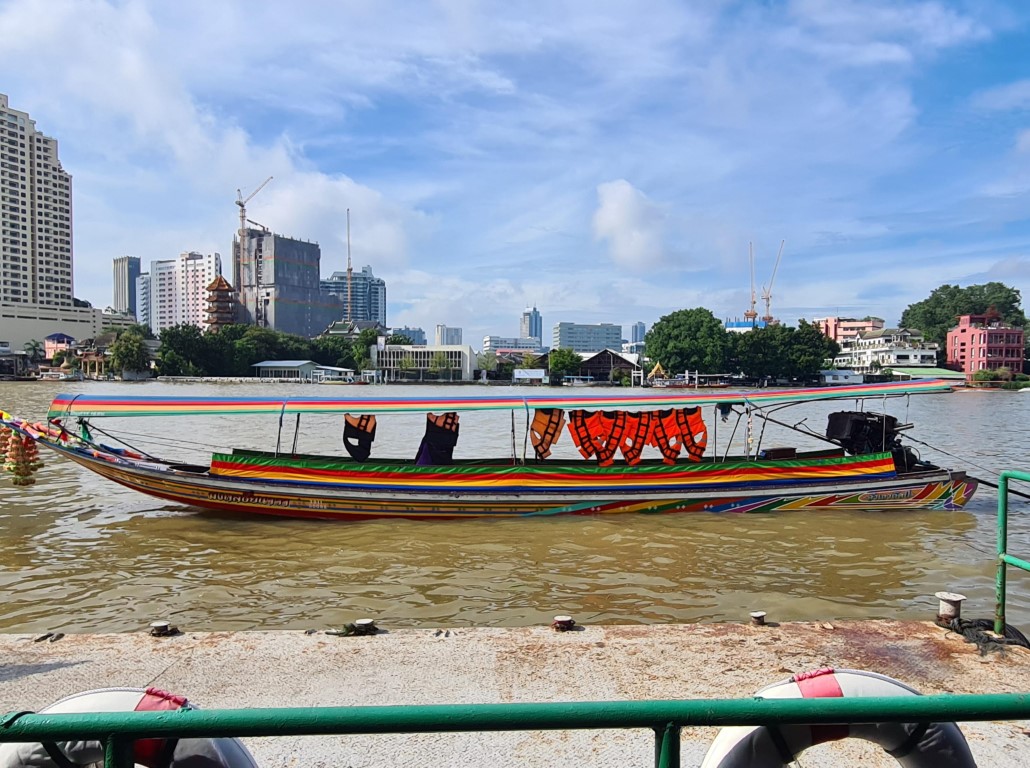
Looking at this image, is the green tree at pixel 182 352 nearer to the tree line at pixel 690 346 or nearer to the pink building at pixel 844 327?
the tree line at pixel 690 346

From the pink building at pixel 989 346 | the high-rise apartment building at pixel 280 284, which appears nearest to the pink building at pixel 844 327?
the pink building at pixel 989 346

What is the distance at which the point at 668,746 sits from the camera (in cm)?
183

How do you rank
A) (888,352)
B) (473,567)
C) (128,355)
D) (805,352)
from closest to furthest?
(473,567)
(805,352)
(128,355)
(888,352)

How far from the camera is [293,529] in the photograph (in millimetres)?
12273

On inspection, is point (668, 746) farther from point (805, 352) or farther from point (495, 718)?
point (805, 352)

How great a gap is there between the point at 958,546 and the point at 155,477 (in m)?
14.6

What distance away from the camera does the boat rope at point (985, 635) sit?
18.1 ft

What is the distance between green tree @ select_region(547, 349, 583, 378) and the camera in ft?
406

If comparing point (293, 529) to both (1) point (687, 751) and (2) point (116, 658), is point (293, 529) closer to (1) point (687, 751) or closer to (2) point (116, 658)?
(2) point (116, 658)

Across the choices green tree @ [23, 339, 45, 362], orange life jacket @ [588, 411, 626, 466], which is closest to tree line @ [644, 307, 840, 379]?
orange life jacket @ [588, 411, 626, 466]

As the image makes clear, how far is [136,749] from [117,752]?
605 millimetres

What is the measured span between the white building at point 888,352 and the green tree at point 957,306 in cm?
339

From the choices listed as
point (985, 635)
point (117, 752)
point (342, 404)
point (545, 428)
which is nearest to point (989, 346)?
point (545, 428)

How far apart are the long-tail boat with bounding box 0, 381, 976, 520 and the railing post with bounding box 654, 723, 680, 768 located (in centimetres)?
1043
